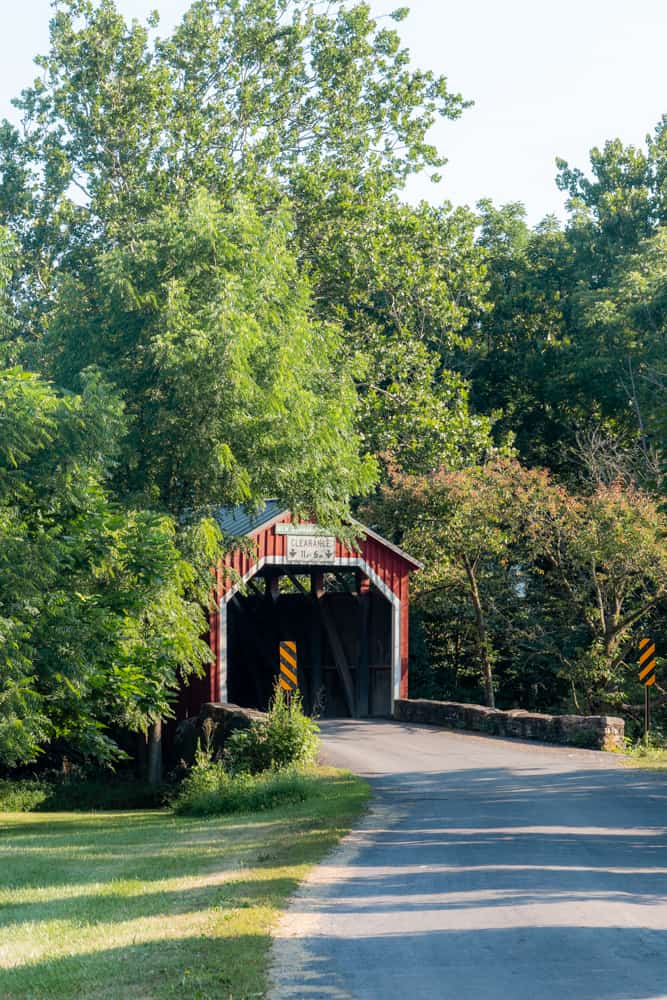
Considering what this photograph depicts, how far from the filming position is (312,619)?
3619 centimetres

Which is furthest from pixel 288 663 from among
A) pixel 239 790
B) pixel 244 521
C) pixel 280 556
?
pixel 239 790

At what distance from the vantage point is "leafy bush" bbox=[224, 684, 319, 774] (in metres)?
20.6

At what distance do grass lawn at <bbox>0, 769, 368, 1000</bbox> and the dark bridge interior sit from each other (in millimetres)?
14842

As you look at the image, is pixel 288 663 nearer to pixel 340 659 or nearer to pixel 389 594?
pixel 389 594

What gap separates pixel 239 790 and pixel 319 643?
17.3 metres

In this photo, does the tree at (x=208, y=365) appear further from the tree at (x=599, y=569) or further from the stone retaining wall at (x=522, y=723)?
the tree at (x=599, y=569)

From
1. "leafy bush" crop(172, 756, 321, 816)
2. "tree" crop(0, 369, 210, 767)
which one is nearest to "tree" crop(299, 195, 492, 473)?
"tree" crop(0, 369, 210, 767)

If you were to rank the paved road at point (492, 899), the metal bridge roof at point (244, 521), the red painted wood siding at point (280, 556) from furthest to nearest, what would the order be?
the metal bridge roof at point (244, 521) < the red painted wood siding at point (280, 556) < the paved road at point (492, 899)

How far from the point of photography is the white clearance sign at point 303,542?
30359 mm

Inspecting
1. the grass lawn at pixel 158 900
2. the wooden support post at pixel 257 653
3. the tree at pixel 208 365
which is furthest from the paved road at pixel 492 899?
the wooden support post at pixel 257 653

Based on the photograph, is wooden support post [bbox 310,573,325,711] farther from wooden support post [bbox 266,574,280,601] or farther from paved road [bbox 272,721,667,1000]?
paved road [bbox 272,721,667,1000]

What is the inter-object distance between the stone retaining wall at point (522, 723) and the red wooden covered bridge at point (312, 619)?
1811 millimetres

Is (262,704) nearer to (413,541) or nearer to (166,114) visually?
(413,541)

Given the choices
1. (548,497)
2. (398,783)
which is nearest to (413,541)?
(548,497)
